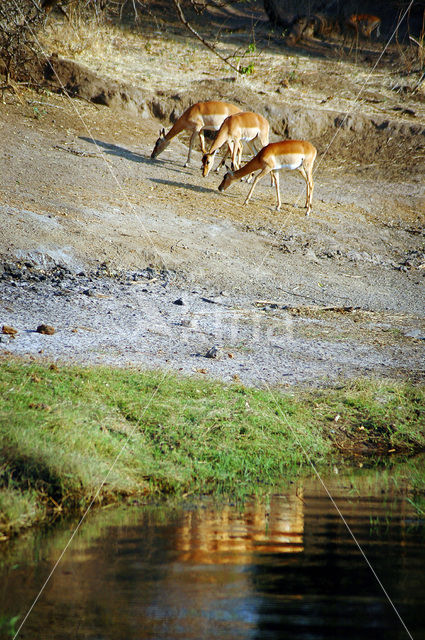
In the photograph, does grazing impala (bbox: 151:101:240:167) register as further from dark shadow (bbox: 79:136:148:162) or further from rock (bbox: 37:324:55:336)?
rock (bbox: 37:324:55:336)

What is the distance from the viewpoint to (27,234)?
34.9 feet

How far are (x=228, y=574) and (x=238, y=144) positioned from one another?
1359 cm

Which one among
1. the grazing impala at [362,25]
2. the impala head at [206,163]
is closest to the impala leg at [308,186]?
the impala head at [206,163]

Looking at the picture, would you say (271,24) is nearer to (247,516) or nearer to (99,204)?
(99,204)

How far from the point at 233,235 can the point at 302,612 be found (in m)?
9.57

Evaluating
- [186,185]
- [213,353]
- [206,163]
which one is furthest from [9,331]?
[206,163]

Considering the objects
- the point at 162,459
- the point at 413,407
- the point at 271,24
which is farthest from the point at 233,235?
the point at 271,24

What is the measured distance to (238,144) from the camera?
1648cm

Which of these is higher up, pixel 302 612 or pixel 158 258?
pixel 158 258

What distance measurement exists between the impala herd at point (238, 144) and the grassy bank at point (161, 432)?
818cm

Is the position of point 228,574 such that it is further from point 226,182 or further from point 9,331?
point 226,182

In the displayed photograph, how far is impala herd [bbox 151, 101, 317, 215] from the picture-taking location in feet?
47.4

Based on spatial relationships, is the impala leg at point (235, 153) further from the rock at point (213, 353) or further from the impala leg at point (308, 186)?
the rock at point (213, 353)

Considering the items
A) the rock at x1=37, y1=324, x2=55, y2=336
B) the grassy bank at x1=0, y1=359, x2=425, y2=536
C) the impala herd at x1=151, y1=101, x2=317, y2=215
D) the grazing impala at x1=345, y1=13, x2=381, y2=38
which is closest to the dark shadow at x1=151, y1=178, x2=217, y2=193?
the impala herd at x1=151, y1=101, x2=317, y2=215
